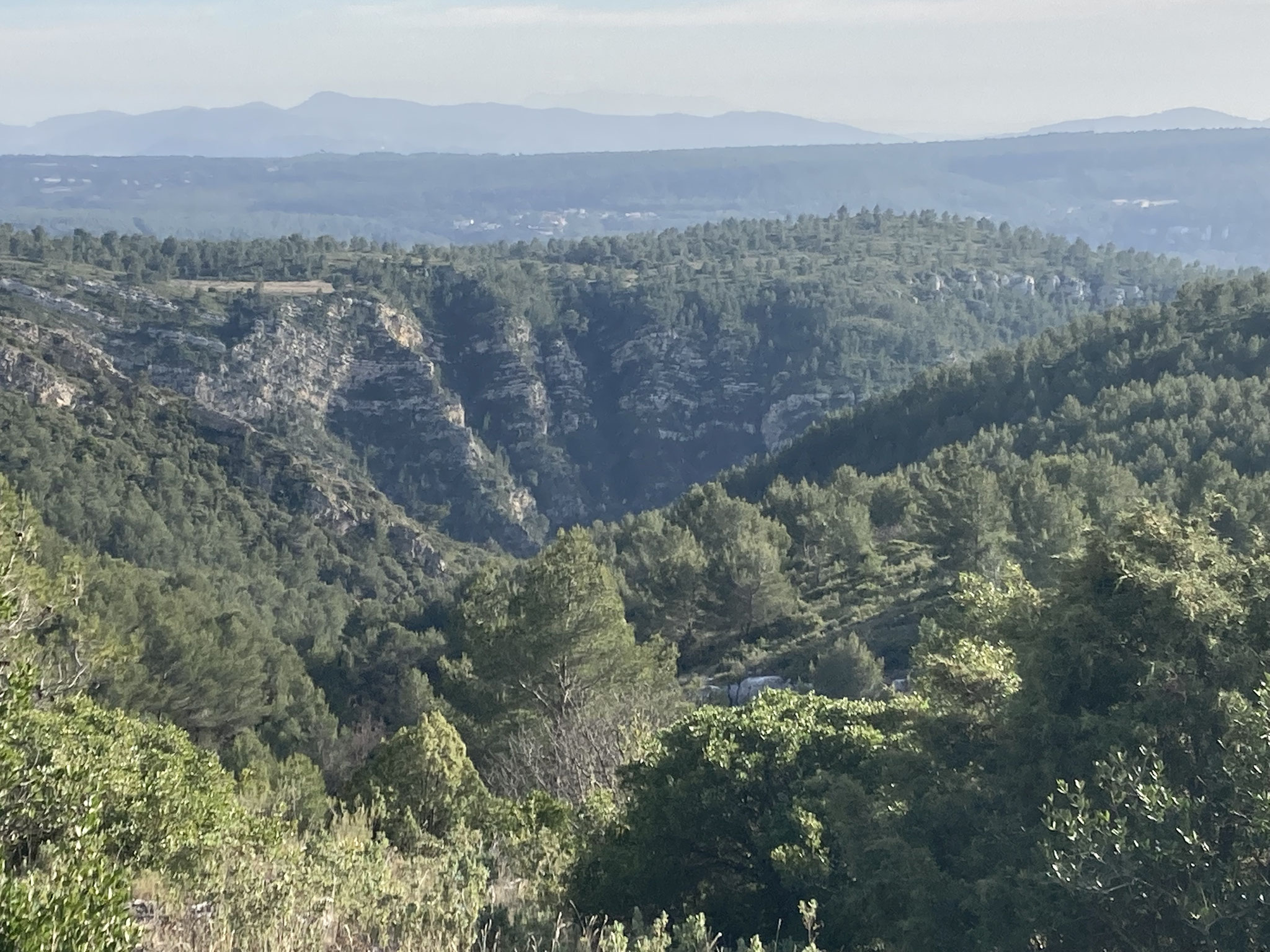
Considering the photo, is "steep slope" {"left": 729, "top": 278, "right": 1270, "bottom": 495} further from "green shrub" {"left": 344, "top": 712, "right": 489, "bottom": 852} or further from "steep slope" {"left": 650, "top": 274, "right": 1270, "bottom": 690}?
"green shrub" {"left": 344, "top": 712, "right": 489, "bottom": 852}

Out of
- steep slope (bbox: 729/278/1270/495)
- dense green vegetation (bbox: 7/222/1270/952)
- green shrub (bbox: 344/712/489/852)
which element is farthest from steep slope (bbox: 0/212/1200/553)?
green shrub (bbox: 344/712/489/852)

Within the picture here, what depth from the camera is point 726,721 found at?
1097cm

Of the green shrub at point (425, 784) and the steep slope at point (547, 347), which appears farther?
the steep slope at point (547, 347)

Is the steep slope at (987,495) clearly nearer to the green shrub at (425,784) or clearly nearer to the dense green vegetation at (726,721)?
the dense green vegetation at (726,721)

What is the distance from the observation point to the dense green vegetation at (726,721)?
7320 mm

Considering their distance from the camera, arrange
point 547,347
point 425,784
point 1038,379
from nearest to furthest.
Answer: point 425,784
point 1038,379
point 547,347

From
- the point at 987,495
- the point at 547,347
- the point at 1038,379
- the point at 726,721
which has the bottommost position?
the point at 547,347

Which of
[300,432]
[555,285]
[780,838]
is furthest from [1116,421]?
[555,285]

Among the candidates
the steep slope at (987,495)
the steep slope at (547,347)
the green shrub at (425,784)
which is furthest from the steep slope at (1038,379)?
the green shrub at (425,784)

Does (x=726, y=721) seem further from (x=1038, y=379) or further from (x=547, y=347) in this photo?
(x=547, y=347)

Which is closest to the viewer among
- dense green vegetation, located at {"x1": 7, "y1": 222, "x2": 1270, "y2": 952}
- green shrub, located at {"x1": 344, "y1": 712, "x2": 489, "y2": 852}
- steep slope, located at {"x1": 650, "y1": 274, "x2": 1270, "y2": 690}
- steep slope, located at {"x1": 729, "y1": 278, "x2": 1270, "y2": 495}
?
dense green vegetation, located at {"x1": 7, "y1": 222, "x2": 1270, "y2": 952}

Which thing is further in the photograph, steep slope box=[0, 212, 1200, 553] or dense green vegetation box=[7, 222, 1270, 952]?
steep slope box=[0, 212, 1200, 553]

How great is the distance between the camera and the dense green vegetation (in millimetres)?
7320

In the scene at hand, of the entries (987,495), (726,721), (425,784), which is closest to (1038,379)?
(987,495)
